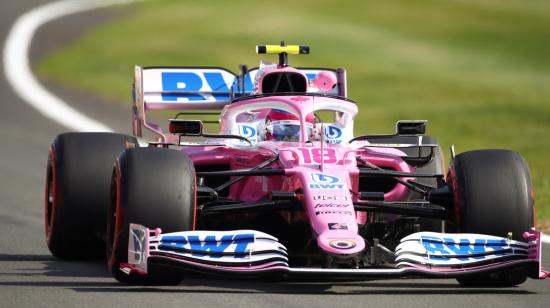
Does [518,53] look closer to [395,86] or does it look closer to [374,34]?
[374,34]

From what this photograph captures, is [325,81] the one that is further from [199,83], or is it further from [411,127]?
[411,127]

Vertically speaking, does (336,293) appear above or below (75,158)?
below

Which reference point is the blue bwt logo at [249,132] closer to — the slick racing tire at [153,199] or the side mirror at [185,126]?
the side mirror at [185,126]

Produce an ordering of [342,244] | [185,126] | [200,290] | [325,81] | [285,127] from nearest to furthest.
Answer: [342,244]
[200,290]
[185,126]
[285,127]
[325,81]

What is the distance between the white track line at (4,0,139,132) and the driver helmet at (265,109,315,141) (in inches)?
492

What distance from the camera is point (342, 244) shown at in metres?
10.1

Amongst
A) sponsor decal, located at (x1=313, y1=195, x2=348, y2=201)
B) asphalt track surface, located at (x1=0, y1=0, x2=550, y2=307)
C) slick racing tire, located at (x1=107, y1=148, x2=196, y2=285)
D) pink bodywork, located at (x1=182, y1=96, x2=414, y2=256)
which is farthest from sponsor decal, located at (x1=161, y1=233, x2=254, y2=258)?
sponsor decal, located at (x1=313, y1=195, x2=348, y2=201)

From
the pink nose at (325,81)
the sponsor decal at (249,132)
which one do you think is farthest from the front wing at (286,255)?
the pink nose at (325,81)

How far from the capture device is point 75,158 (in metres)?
12.6

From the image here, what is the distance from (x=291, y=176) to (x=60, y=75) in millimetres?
22660

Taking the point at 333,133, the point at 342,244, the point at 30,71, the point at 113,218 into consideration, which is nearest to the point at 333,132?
the point at 333,133

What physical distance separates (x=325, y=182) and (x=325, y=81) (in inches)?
158

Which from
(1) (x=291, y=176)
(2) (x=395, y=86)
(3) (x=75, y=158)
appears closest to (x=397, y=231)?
(1) (x=291, y=176)

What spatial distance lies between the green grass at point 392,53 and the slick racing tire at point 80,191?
349 inches
